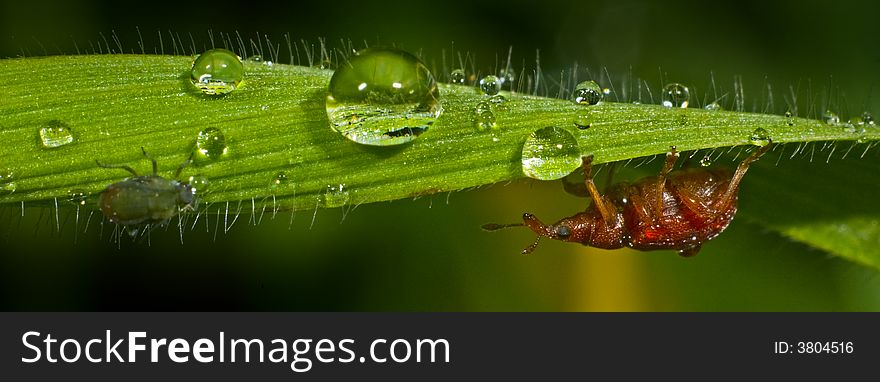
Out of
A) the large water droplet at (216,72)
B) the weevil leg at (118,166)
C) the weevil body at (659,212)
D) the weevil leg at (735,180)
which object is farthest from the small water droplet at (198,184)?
the weevil leg at (735,180)

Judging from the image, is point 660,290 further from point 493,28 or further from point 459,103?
point 459,103

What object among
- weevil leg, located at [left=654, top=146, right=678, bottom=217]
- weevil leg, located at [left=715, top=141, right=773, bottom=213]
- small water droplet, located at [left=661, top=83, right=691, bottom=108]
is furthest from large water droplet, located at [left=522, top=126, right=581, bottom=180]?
weevil leg, located at [left=715, top=141, right=773, bottom=213]

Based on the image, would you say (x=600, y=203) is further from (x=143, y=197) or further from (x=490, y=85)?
(x=143, y=197)

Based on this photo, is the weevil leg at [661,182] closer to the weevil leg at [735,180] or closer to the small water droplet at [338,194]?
the weevil leg at [735,180]

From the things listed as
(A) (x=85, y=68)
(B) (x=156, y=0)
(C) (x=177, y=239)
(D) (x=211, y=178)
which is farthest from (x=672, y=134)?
(B) (x=156, y=0)

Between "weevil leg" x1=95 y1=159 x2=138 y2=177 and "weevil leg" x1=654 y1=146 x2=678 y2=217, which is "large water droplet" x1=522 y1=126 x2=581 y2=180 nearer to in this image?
"weevil leg" x1=654 y1=146 x2=678 y2=217

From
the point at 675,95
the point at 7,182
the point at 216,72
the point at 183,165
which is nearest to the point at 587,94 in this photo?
the point at 675,95
